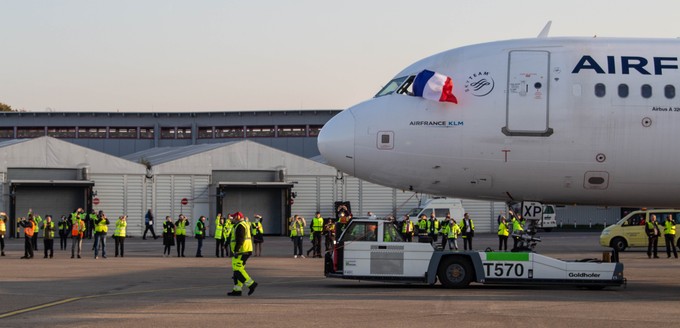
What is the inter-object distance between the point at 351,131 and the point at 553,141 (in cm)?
420

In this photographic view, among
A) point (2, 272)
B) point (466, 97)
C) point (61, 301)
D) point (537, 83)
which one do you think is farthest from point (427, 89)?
point (2, 272)

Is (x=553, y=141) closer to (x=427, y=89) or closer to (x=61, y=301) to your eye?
(x=427, y=89)

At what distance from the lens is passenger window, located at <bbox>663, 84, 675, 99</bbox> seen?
22.2 m

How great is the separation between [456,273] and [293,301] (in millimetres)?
5249

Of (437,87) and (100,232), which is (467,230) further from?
(437,87)

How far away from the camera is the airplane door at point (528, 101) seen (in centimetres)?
2222

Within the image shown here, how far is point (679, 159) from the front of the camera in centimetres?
2244

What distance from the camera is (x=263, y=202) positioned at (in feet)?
222

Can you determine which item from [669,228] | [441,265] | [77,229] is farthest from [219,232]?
[441,265]

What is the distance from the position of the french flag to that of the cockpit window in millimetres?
466

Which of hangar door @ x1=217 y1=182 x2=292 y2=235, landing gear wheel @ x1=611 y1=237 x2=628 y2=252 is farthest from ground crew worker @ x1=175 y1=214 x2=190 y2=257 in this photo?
hangar door @ x1=217 y1=182 x2=292 y2=235

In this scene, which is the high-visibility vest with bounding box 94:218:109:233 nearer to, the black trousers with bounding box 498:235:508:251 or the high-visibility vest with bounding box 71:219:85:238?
the high-visibility vest with bounding box 71:219:85:238

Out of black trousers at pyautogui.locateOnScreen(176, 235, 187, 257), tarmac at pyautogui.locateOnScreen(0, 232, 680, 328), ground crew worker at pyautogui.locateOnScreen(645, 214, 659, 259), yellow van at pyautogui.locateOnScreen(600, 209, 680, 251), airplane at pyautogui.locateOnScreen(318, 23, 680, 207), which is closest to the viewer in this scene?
tarmac at pyautogui.locateOnScreen(0, 232, 680, 328)

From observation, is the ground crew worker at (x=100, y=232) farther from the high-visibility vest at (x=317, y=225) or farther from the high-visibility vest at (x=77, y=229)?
the high-visibility vest at (x=317, y=225)
